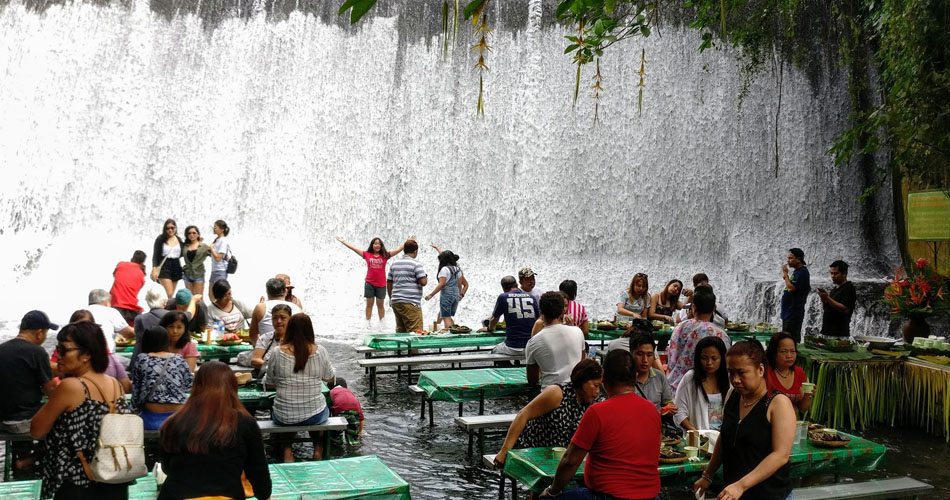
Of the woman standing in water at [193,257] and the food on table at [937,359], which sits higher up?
the woman standing in water at [193,257]

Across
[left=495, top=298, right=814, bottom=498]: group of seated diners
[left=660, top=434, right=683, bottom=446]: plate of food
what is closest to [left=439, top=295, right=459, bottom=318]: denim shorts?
[left=495, top=298, right=814, bottom=498]: group of seated diners

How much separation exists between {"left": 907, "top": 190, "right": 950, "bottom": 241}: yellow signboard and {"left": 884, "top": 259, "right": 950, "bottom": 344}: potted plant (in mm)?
4442

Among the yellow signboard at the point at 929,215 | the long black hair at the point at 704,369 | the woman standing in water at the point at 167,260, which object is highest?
the yellow signboard at the point at 929,215

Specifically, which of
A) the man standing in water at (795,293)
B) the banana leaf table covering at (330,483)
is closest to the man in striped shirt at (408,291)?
the man standing in water at (795,293)

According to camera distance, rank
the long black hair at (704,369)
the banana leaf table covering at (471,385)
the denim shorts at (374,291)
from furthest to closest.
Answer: the denim shorts at (374,291), the banana leaf table covering at (471,385), the long black hair at (704,369)

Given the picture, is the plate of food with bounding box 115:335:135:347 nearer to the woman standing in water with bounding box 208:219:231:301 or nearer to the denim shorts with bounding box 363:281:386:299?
the woman standing in water with bounding box 208:219:231:301

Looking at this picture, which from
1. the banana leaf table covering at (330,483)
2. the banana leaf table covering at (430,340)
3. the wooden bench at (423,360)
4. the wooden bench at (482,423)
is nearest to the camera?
the banana leaf table covering at (330,483)

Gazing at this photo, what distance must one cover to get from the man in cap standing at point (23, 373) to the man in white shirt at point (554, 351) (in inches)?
126

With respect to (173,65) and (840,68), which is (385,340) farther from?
(840,68)

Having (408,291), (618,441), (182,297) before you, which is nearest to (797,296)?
(408,291)

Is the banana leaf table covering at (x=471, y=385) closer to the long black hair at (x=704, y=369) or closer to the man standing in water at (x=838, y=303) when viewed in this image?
the long black hair at (x=704, y=369)

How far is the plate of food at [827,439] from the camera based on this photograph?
17.0 ft

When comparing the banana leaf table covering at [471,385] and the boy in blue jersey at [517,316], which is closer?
the banana leaf table covering at [471,385]

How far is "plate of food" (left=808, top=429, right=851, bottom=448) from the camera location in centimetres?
517
